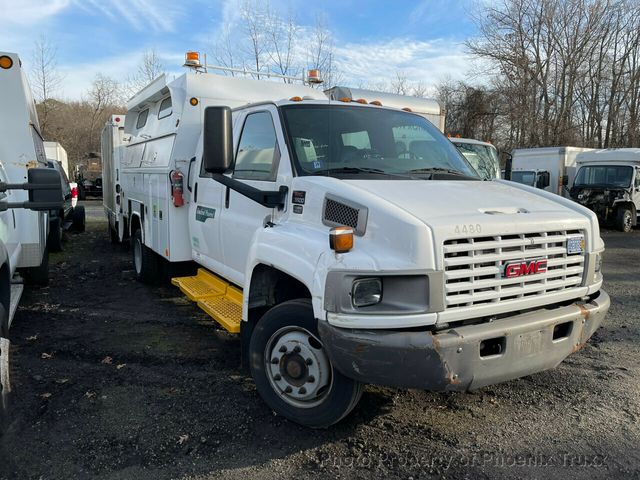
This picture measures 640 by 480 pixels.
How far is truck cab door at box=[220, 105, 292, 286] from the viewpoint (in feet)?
12.8

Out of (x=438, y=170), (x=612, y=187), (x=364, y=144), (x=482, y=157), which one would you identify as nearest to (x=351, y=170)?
(x=364, y=144)

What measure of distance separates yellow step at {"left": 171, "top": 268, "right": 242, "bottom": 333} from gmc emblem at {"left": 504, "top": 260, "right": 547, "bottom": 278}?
2.15m

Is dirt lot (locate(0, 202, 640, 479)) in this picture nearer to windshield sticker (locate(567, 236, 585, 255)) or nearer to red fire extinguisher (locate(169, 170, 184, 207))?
A: windshield sticker (locate(567, 236, 585, 255))

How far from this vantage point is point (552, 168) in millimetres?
21625

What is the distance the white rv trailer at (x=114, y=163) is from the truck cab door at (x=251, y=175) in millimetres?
5174

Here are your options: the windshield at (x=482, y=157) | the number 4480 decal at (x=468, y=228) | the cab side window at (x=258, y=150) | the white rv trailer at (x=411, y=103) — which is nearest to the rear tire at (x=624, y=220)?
the windshield at (x=482, y=157)

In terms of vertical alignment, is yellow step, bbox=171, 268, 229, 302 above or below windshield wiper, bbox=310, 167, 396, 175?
below

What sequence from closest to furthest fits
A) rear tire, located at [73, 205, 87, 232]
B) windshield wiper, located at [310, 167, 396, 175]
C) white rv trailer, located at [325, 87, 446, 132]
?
windshield wiper, located at [310, 167, 396, 175], white rv trailer, located at [325, 87, 446, 132], rear tire, located at [73, 205, 87, 232]

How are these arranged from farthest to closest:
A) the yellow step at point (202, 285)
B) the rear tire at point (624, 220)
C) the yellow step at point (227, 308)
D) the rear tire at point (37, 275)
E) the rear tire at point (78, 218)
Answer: the rear tire at point (624, 220) → the rear tire at point (78, 218) → the rear tire at point (37, 275) → the yellow step at point (202, 285) → the yellow step at point (227, 308)

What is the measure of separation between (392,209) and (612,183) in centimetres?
1738

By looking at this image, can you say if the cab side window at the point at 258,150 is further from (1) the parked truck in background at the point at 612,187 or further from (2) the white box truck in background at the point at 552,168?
(2) the white box truck in background at the point at 552,168

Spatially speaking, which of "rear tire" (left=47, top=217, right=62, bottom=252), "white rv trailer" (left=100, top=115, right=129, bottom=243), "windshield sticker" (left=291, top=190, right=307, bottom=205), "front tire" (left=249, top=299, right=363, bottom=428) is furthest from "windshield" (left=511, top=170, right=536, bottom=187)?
"front tire" (left=249, top=299, right=363, bottom=428)

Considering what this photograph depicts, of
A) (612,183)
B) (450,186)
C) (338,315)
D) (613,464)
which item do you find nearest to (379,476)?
(338,315)

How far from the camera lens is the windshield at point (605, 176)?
1712 centimetres
